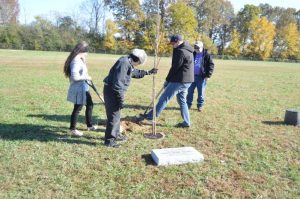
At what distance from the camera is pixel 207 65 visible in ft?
33.2

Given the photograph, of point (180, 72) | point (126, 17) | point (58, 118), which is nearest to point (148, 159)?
point (180, 72)

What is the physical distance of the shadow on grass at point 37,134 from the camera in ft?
22.3

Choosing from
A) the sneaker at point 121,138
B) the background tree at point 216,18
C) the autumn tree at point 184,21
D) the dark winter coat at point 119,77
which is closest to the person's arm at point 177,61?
the dark winter coat at point 119,77

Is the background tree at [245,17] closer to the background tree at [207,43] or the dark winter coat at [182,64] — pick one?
the background tree at [207,43]

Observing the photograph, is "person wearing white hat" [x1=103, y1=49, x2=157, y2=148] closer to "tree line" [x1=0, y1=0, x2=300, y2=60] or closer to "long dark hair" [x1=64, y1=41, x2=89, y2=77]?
"long dark hair" [x1=64, y1=41, x2=89, y2=77]

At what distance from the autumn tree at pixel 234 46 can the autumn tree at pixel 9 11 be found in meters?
49.3

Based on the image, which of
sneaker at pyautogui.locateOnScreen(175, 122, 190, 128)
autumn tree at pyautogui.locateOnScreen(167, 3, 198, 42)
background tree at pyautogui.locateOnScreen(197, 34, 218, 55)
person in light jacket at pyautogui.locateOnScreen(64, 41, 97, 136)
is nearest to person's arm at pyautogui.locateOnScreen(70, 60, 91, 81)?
person in light jacket at pyautogui.locateOnScreen(64, 41, 97, 136)

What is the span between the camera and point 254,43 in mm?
74562

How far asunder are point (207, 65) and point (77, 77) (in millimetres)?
4674

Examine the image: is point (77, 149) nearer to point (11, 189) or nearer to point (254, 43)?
point (11, 189)

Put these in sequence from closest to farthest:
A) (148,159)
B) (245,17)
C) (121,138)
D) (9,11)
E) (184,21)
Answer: (148,159)
(121,138)
(184,21)
(9,11)
(245,17)

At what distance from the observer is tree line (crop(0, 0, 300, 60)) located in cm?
6456

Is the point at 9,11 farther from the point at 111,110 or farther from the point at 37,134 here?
the point at 111,110

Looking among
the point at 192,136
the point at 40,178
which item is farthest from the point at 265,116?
the point at 40,178
